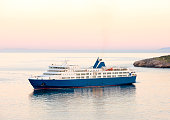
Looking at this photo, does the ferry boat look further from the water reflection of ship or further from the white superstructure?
the water reflection of ship

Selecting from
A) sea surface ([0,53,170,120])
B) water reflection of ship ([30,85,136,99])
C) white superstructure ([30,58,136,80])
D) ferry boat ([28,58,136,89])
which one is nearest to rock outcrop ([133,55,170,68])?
ferry boat ([28,58,136,89])

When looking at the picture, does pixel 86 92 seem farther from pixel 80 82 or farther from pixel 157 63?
pixel 157 63

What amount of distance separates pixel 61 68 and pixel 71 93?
11837mm

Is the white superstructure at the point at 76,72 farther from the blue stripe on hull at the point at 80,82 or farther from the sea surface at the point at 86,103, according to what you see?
the sea surface at the point at 86,103

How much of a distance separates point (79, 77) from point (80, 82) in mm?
1733

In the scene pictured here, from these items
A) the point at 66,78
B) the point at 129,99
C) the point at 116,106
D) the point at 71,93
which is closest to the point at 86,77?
the point at 66,78

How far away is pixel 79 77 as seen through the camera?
86.6 metres

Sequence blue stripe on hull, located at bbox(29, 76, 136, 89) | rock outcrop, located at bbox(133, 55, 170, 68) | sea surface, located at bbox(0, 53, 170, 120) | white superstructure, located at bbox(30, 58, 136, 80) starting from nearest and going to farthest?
sea surface, located at bbox(0, 53, 170, 120) < blue stripe on hull, located at bbox(29, 76, 136, 89) < white superstructure, located at bbox(30, 58, 136, 80) < rock outcrop, located at bbox(133, 55, 170, 68)

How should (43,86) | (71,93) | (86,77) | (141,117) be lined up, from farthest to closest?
(86,77), (43,86), (71,93), (141,117)

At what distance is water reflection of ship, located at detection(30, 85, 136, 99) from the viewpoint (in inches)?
2886

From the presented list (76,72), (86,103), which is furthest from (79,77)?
(86,103)

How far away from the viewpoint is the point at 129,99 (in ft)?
→ 221

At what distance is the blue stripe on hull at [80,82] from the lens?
3223 inches

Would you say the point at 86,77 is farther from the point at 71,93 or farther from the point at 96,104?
the point at 96,104
